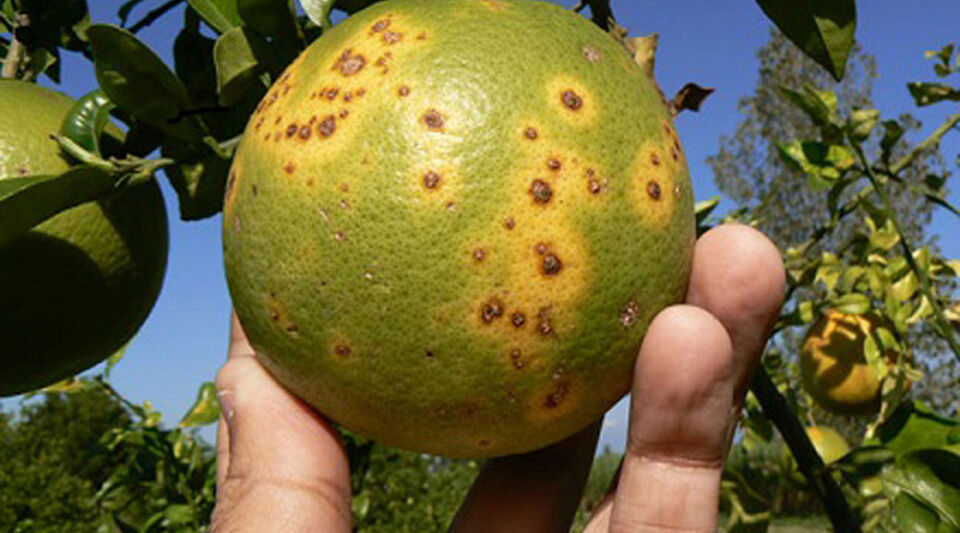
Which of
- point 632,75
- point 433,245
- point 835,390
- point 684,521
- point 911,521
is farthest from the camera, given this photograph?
point 835,390

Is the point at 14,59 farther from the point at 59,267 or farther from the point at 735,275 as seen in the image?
the point at 735,275

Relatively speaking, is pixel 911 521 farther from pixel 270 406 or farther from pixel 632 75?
pixel 270 406

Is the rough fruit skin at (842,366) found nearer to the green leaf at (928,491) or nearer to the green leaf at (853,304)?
the green leaf at (853,304)

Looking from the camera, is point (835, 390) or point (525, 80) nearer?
point (525, 80)

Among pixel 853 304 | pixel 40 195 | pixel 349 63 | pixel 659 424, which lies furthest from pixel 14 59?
pixel 853 304

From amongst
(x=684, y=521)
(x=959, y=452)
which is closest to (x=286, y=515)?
(x=684, y=521)

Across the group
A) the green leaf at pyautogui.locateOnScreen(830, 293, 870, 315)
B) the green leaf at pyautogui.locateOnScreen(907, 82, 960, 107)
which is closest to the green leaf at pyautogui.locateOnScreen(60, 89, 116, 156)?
the green leaf at pyautogui.locateOnScreen(830, 293, 870, 315)
